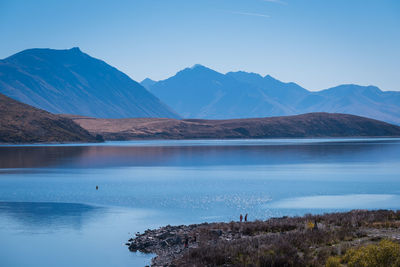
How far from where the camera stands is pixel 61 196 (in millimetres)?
42125

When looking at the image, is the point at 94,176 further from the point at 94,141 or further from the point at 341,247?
the point at 94,141

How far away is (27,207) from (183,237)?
18.2 meters

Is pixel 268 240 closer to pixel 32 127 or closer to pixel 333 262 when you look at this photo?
pixel 333 262

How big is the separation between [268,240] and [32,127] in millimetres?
149915

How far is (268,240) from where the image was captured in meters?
19.4

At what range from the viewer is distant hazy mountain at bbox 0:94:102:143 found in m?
149

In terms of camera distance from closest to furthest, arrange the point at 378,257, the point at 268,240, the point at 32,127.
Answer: the point at 378,257 → the point at 268,240 → the point at 32,127

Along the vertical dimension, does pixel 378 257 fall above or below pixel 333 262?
above

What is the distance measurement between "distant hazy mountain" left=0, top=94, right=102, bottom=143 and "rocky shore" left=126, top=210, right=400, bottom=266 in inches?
5260

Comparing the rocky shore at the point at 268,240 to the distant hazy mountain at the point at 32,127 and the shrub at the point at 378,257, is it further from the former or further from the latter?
the distant hazy mountain at the point at 32,127

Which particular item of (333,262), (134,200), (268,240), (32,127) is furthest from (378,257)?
(32,127)

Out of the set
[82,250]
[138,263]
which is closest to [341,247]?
[138,263]

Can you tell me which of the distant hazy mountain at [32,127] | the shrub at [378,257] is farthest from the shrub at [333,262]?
the distant hazy mountain at [32,127]

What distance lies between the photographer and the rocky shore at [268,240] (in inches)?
677
